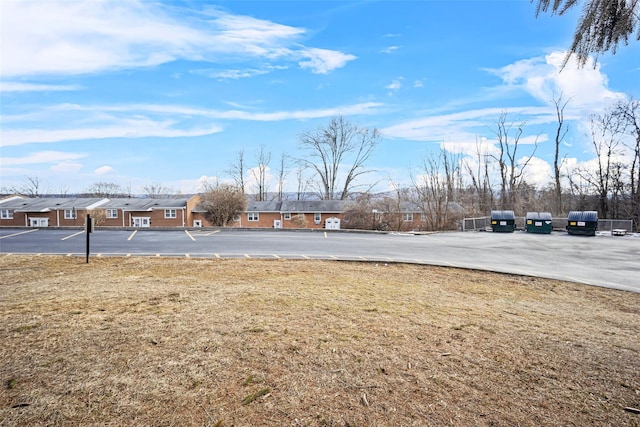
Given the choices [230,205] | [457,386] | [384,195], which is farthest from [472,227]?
[457,386]

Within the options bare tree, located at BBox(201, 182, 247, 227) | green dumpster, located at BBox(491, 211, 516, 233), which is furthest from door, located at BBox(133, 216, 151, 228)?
green dumpster, located at BBox(491, 211, 516, 233)

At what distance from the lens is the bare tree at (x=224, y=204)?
28547mm

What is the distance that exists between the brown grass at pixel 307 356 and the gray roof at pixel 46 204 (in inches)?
1519

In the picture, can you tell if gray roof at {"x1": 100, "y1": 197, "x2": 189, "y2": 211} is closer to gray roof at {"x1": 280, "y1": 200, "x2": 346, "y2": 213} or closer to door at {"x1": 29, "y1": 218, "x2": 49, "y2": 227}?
door at {"x1": 29, "y1": 218, "x2": 49, "y2": 227}

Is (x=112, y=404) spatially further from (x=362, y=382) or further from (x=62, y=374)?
(x=362, y=382)

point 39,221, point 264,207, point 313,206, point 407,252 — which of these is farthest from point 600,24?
point 39,221

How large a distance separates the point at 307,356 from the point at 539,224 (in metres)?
23.8

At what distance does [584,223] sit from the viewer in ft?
68.5

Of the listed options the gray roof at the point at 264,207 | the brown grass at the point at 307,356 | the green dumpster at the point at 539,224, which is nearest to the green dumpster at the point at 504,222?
the green dumpster at the point at 539,224

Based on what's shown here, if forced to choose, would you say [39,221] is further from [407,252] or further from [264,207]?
[407,252]

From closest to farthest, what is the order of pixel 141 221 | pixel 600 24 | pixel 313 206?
1. pixel 600 24
2. pixel 141 221
3. pixel 313 206

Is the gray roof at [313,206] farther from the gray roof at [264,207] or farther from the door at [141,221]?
the door at [141,221]

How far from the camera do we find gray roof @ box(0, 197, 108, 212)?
37969 millimetres

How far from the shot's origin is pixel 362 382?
2.98 metres
